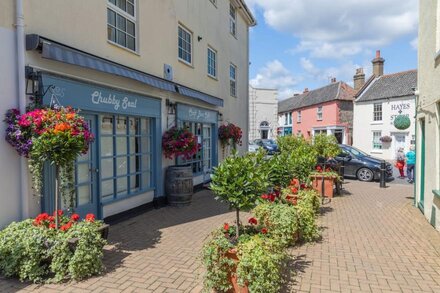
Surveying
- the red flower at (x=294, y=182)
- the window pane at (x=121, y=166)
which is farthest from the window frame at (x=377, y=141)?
the window pane at (x=121, y=166)

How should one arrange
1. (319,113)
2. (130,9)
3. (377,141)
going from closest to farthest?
(130,9) < (377,141) < (319,113)

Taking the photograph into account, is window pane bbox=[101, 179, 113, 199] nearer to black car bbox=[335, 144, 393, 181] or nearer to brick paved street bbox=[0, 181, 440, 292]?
brick paved street bbox=[0, 181, 440, 292]

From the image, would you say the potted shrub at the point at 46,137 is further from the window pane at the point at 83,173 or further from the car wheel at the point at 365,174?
the car wheel at the point at 365,174

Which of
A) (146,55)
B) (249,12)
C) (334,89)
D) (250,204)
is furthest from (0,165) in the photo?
(334,89)

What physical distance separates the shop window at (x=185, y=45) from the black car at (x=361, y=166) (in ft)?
28.8

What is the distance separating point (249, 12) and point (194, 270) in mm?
14968

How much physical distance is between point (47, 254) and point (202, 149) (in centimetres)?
841

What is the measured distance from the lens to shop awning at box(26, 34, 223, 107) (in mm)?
5172

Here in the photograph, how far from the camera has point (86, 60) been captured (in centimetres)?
602

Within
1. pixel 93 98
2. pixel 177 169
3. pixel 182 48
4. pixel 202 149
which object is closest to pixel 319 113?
pixel 202 149

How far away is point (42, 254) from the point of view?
14.6 feet

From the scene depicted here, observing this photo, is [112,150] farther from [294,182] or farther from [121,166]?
[294,182]

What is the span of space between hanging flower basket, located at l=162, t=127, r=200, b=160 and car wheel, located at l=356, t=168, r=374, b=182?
32.1 ft

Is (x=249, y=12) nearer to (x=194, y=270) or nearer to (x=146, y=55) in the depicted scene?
(x=146, y=55)
